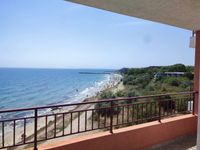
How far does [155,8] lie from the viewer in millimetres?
2820

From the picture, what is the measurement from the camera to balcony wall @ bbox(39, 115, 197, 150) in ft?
10.1

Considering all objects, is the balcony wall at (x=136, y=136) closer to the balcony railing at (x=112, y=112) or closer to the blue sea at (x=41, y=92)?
the balcony railing at (x=112, y=112)

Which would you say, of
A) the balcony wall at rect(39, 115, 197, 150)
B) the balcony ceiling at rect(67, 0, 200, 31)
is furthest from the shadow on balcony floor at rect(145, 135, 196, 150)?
the balcony ceiling at rect(67, 0, 200, 31)

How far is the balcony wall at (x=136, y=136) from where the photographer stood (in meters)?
3.09

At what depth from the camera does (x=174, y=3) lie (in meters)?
2.62

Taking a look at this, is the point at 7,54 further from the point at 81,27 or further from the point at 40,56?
the point at 81,27

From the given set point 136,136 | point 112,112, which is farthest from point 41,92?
point 112,112

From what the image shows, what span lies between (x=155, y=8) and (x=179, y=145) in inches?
99.4

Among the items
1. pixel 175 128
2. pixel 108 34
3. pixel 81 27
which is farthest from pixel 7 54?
pixel 175 128

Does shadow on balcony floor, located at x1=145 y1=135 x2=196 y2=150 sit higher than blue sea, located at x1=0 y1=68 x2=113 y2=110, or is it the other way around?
shadow on balcony floor, located at x1=145 y1=135 x2=196 y2=150

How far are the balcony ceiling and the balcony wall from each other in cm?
175

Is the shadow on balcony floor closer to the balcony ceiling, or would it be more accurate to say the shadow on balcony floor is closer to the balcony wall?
the balcony wall

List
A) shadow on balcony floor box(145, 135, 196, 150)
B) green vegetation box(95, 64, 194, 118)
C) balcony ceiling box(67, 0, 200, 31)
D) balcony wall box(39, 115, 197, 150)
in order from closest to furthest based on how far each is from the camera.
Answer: balcony ceiling box(67, 0, 200, 31) < balcony wall box(39, 115, 197, 150) < shadow on balcony floor box(145, 135, 196, 150) < green vegetation box(95, 64, 194, 118)

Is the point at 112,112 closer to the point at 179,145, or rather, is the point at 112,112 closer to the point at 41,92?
the point at 179,145
